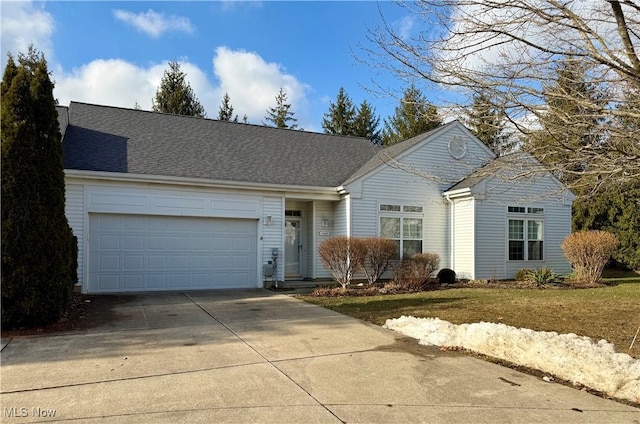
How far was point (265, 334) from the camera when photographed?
7.32 metres

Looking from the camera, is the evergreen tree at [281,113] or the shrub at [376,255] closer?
the shrub at [376,255]

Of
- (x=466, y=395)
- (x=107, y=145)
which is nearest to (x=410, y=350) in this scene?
(x=466, y=395)

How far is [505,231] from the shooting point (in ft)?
52.9

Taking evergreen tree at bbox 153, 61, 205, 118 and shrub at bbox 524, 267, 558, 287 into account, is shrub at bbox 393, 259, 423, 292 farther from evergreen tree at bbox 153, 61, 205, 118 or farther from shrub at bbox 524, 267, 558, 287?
evergreen tree at bbox 153, 61, 205, 118

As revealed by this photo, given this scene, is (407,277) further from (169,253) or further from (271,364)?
(271,364)

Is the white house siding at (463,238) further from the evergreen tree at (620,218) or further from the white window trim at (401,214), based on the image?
the evergreen tree at (620,218)

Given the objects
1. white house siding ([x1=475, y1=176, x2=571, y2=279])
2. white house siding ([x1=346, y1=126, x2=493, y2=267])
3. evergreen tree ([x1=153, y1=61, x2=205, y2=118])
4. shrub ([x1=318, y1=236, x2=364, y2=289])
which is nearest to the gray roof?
white house siding ([x1=346, y1=126, x2=493, y2=267])

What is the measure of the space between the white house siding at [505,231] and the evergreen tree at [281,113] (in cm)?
2921

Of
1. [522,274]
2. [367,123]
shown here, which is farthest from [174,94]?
[522,274]

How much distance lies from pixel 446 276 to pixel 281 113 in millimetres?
31408

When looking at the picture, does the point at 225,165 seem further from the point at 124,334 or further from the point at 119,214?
the point at 124,334

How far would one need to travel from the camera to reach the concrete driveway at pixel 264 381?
4094 millimetres

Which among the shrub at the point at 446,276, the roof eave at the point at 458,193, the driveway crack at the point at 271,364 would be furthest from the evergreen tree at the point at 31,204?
the roof eave at the point at 458,193

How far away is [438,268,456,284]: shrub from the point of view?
14930 millimetres
